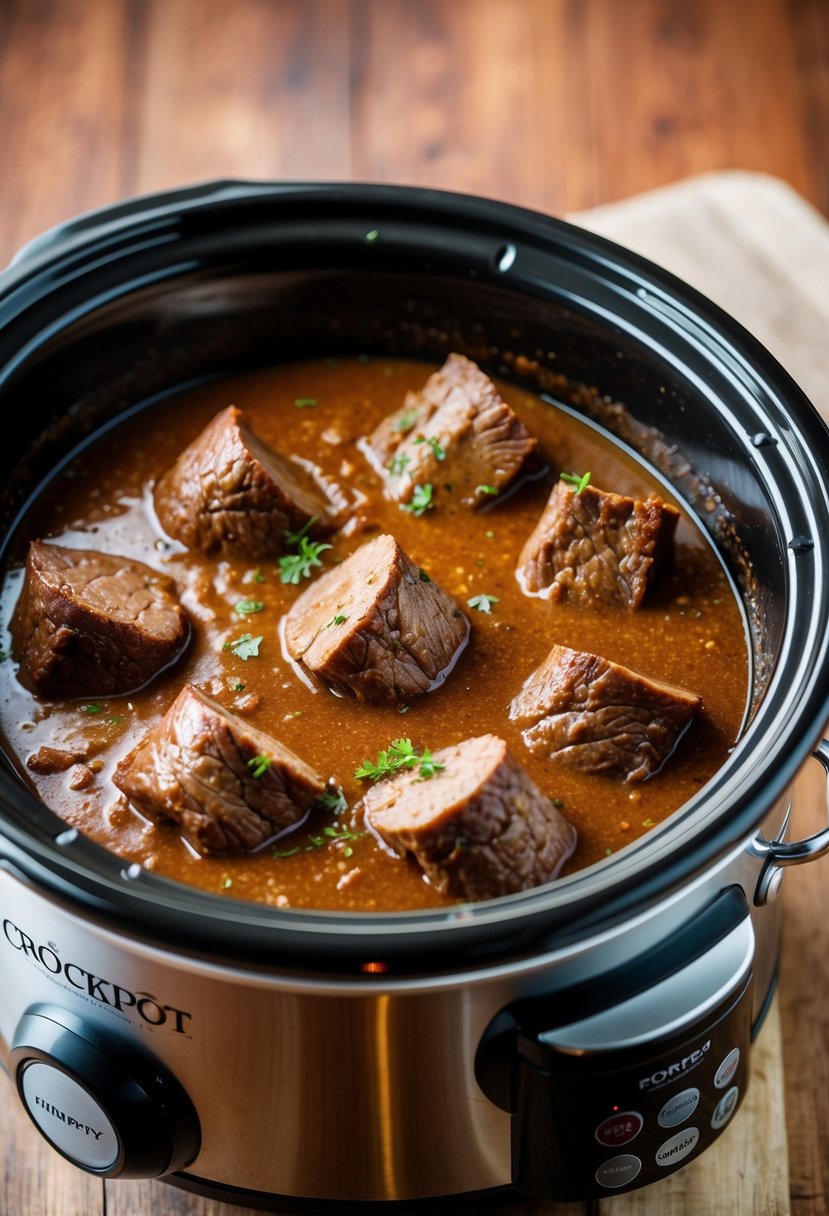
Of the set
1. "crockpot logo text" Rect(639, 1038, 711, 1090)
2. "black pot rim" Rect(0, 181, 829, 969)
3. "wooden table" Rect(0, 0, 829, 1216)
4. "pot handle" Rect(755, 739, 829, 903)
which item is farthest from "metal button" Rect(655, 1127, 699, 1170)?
"wooden table" Rect(0, 0, 829, 1216)

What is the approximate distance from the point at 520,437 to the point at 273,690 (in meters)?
0.85

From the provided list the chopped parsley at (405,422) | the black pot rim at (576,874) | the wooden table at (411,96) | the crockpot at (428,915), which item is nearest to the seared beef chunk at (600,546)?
the crockpot at (428,915)

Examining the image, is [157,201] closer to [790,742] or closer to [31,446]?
[31,446]

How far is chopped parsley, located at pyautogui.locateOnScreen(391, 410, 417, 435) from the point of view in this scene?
3.43 metres

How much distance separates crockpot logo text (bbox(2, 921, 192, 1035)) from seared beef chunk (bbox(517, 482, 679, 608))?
1.22 meters

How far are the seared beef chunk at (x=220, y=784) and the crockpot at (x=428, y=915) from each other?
11.3 inches

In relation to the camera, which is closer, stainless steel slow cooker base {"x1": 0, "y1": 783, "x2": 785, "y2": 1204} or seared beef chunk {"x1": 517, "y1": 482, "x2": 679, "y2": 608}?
stainless steel slow cooker base {"x1": 0, "y1": 783, "x2": 785, "y2": 1204}

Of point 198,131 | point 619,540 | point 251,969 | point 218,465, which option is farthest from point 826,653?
point 198,131

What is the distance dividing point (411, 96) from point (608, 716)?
3.22 m

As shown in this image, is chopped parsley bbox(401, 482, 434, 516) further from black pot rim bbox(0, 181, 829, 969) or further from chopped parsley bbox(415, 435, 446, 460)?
black pot rim bbox(0, 181, 829, 969)

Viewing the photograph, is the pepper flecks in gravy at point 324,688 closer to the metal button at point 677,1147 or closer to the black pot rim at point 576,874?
the black pot rim at point 576,874

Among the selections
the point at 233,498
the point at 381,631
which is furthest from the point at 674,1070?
the point at 233,498

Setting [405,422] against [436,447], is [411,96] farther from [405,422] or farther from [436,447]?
[436,447]

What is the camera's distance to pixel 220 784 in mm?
2627
